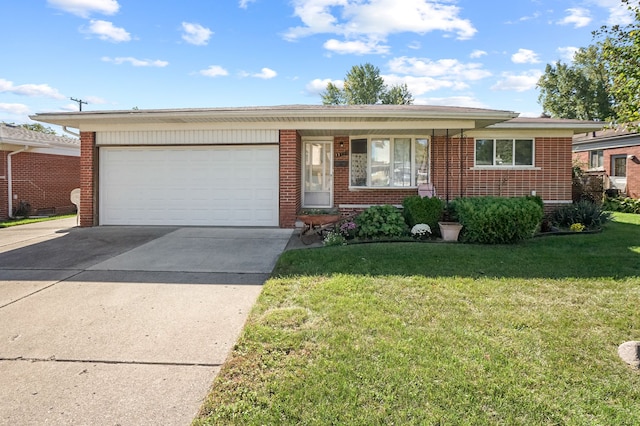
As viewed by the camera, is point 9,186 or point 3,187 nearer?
point 3,187

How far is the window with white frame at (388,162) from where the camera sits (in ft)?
36.9

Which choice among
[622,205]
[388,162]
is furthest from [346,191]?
[622,205]

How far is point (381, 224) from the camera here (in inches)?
336

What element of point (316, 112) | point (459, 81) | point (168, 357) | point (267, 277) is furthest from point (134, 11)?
point (459, 81)

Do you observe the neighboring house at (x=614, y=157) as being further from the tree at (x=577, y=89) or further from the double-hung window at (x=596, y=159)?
the tree at (x=577, y=89)

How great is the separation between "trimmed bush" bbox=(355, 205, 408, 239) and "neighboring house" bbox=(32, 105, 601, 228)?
2095mm

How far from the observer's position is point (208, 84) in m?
19.7

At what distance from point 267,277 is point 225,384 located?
2792mm

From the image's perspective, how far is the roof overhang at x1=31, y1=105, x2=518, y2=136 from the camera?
8945mm

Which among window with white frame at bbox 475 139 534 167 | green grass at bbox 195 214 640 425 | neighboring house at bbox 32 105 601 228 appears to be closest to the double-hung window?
neighboring house at bbox 32 105 601 228

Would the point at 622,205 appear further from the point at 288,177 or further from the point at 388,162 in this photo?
the point at 288,177

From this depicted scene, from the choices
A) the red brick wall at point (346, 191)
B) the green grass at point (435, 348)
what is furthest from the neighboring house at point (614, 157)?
the green grass at point (435, 348)

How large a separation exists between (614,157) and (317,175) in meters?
16.6

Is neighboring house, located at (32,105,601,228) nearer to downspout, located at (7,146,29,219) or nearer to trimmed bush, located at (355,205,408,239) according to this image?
trimmed bush, located at (355,205,408,239)
